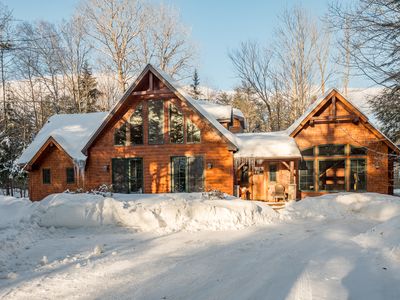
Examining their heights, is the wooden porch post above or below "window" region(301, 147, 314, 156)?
below

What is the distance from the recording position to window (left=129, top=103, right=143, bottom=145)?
14370 millimetres

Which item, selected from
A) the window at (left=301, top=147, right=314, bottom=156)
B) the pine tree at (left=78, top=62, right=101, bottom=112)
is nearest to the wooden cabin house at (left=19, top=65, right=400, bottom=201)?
the window at (left=301, top=147, right=314, bottom=156)

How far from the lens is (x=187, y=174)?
45.6 ft

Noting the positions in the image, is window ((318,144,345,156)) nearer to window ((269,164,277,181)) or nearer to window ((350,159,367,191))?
window ((350,159,367,191))

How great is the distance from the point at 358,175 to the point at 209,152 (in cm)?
→ 758

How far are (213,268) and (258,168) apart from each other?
10.4 metres

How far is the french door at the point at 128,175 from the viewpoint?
563 inches

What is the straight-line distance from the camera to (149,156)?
1423 centimetres

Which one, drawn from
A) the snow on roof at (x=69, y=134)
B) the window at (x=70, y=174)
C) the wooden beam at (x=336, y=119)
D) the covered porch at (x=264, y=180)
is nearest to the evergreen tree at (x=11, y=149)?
the snow on roof at (x=69, y=134)

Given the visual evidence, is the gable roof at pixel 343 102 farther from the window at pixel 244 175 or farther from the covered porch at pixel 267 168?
the window at pixel 244 175

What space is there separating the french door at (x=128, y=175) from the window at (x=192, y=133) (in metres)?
2.69

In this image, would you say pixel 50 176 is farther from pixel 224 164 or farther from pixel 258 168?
A: pixel 258 168

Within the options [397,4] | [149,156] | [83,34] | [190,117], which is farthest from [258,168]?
[83,34]

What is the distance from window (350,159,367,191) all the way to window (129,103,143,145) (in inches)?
422
